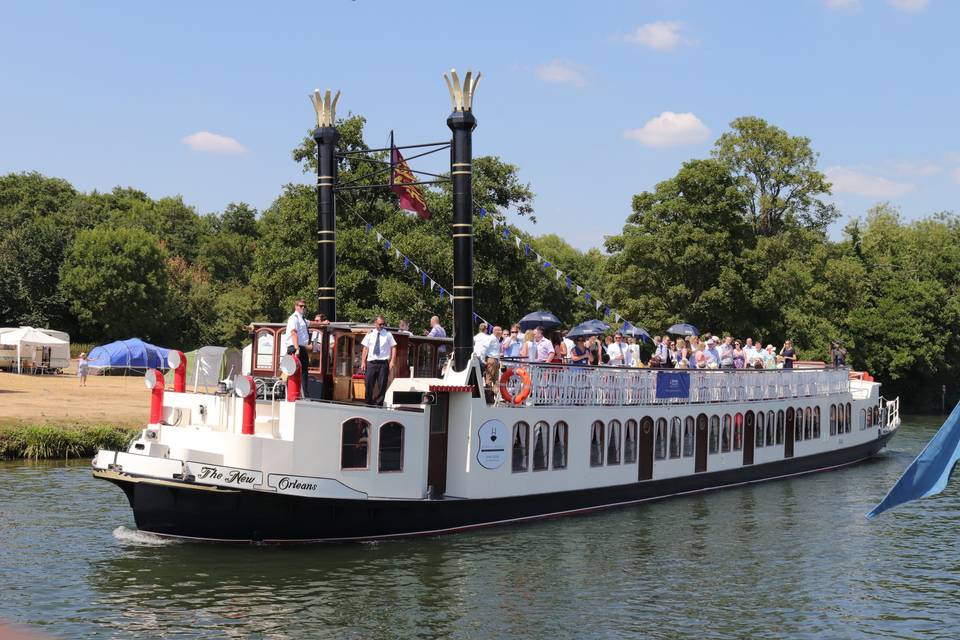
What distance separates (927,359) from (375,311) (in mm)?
41611

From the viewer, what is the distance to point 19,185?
9612 cm

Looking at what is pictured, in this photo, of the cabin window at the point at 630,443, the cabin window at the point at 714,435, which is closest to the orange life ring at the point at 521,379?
the cabin window at the point at 630,443

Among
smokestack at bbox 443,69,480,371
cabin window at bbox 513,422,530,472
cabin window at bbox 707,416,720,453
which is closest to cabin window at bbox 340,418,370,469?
smokestack at bbox 443,69,480,371

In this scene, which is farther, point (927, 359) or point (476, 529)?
point (927, 359)

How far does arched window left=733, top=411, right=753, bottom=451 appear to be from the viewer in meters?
32.1

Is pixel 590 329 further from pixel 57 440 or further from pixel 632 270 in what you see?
pixel 632 270

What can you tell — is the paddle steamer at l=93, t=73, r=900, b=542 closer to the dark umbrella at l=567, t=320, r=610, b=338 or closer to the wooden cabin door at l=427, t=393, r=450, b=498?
the wooden cabin door at l=427, t=393, r=450, b=498

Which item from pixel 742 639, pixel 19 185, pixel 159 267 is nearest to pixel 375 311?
pixel 742 639

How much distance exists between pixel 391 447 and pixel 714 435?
13302mm

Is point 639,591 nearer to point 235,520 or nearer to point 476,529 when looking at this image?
point 476,529

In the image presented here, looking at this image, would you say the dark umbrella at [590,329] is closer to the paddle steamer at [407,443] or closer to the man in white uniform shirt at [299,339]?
the paddle steamer at [407,443]

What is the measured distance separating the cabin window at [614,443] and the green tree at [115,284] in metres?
55.0

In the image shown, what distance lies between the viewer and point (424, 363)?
77.8 ft

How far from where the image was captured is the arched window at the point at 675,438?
95.4 feet
